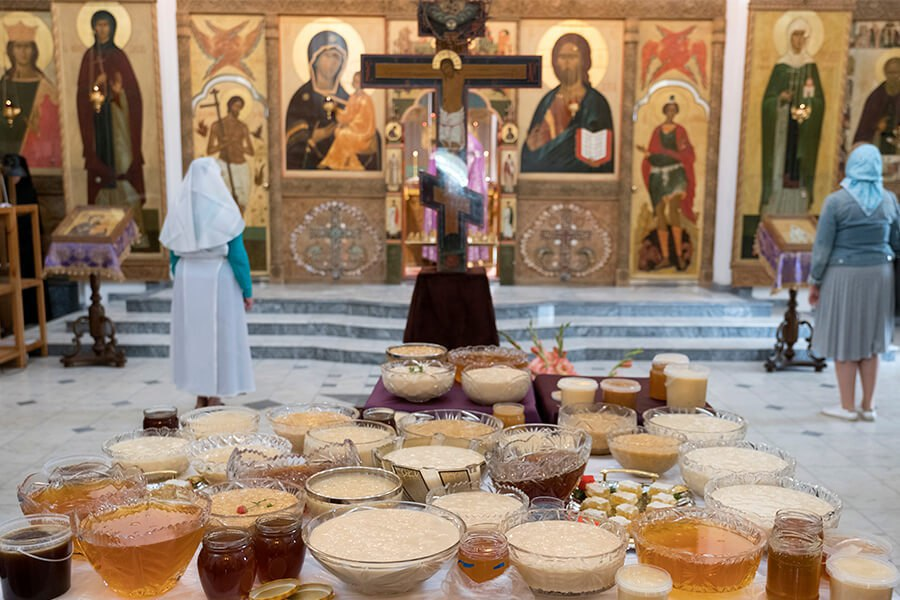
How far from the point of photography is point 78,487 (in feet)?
7.82

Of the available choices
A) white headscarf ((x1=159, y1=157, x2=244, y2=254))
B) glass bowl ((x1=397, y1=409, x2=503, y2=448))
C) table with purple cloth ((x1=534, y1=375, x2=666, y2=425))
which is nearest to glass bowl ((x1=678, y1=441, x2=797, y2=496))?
glass bowl ((x1=397, y1=409, x2=503, y2=448))

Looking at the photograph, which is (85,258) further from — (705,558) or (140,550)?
(705,558)

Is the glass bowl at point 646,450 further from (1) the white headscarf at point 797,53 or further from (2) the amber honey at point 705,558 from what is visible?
(1) the white headscarf at point 797,53

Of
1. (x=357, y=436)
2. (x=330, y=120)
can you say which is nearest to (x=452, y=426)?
→ (x=357, y=436)

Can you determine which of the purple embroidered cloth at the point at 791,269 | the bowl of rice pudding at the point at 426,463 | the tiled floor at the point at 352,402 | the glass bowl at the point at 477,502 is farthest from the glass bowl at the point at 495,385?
the purple embroidered cloth at the point at 791,269

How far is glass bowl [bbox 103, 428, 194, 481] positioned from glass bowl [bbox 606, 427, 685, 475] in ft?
4.80

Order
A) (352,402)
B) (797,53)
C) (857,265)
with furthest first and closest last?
1. (797,53)
2. (352,402)
3. (857,265)

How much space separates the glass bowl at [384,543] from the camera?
1932 millimetres

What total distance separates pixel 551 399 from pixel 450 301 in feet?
7.08

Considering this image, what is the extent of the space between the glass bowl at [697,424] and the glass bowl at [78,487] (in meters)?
1.78

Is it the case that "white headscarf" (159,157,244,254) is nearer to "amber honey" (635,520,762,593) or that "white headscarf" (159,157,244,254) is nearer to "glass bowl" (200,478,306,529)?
"glass bowl" (200,478,306,529)

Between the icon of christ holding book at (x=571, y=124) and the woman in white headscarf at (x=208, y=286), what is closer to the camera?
the woman in white headscarf at (x=208, y=286)

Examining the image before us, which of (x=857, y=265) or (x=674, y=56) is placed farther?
(x=674, y=56)

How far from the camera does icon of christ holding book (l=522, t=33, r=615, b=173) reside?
34.8 ft
